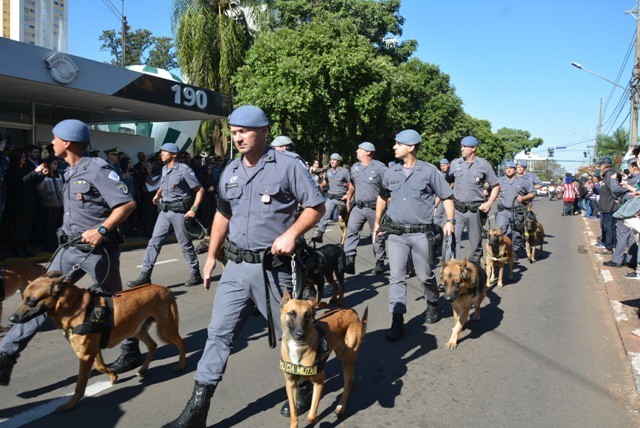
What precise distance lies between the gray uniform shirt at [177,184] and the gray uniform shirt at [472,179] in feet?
13.1

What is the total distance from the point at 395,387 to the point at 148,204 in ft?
33.9

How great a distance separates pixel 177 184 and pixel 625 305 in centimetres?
652

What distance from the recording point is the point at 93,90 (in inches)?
460

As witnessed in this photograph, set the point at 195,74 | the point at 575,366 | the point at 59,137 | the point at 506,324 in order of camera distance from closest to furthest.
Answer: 1. the point at 59,137
2. the point at 575,366
3. the point at 506,324
4. the point at 195,74

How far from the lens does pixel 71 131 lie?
422cm

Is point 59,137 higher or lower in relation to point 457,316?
higher

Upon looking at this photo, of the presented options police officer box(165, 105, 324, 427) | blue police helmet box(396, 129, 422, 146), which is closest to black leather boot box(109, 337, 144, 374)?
police officer box(165, 105, 324, 427)

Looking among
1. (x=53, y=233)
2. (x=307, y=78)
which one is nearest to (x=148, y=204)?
(x=53, y=233)

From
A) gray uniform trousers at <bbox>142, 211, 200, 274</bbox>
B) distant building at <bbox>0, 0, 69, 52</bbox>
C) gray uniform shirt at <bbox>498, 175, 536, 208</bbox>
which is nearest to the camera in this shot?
gray uniform trousers at <bbox>142, 211, 200, 274</bbox>

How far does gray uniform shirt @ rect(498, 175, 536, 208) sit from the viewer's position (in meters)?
10.4

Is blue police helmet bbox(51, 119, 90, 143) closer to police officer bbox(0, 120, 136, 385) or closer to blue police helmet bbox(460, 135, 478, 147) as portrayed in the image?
police officer bbox(0, 120, 136, 385)

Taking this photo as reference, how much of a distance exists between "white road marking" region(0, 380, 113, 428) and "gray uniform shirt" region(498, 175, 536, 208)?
826 cm

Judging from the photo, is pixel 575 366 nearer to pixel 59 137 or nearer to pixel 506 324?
pixel 506 324

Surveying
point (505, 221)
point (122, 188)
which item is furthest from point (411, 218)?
point (505, 221)
